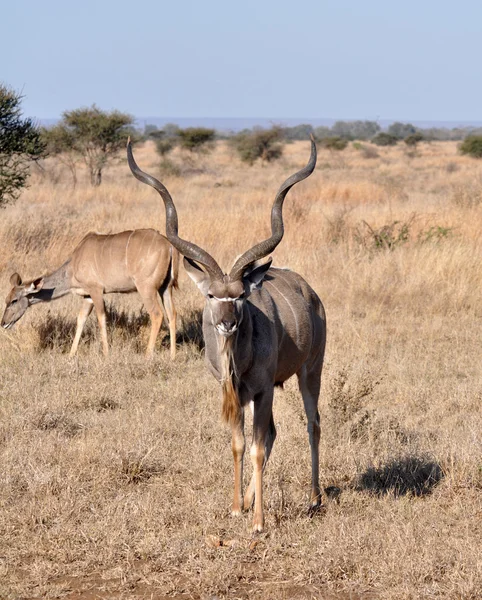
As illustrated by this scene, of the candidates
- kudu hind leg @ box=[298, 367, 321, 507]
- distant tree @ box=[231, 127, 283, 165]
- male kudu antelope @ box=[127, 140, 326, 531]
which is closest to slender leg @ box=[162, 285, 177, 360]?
kudu hind leg @ box=[298, 367, 321, 507]

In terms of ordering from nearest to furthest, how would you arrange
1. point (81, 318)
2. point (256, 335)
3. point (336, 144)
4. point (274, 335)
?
point (256, 335) < point (274, 335) < point (81, 318) < point (336, 144)

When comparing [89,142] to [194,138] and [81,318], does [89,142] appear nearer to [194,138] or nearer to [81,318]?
[194,138]

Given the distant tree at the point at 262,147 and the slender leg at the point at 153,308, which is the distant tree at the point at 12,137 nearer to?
the slender leg at the point at 153,308

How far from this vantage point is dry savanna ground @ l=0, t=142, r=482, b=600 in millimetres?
3879

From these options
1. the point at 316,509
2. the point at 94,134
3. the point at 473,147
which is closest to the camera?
the point at 316,509

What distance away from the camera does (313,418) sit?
15.8 feet

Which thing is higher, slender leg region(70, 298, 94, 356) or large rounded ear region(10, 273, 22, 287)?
large rounded ear region(10, 273, 22, 287)

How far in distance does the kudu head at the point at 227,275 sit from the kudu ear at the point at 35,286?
441 centimetres

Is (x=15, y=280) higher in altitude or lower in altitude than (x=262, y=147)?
lower

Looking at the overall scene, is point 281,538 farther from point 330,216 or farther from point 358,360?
point 330,216

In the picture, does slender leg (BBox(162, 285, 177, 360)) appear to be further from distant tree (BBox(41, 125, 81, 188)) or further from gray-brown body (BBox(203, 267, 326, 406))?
distant tree (BBox(41, 125, 81, 188))

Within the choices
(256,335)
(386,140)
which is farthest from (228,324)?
(386,140)

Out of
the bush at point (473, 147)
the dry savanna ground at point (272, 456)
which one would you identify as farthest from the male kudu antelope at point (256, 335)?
the bush at point (473, 147)

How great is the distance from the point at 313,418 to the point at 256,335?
2.81ft
